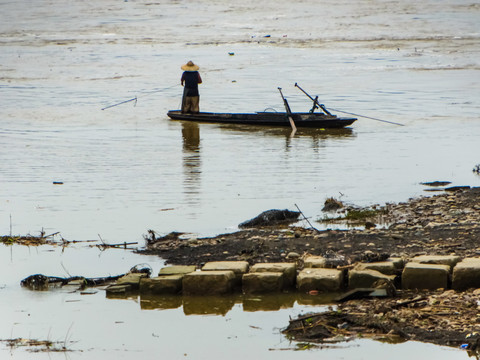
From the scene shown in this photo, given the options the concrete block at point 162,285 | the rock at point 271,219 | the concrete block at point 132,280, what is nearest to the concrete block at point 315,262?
the concrete block at point 162,285

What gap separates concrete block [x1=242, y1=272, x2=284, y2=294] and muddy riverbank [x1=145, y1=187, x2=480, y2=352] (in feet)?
2.31

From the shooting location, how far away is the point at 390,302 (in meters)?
7.29

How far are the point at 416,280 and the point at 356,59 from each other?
35.4 meters

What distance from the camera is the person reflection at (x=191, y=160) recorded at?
14.1m

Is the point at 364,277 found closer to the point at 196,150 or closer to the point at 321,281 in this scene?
the point at 321,281

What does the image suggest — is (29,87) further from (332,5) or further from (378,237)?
(332,5)

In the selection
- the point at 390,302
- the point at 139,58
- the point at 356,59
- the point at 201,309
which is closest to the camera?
the point at 390,302

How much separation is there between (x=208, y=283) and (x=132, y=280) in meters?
0.84

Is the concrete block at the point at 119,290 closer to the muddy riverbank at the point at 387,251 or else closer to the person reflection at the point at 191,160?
the muddy riverbank at the point at 387,251

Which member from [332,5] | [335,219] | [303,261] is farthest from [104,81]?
[332,5]

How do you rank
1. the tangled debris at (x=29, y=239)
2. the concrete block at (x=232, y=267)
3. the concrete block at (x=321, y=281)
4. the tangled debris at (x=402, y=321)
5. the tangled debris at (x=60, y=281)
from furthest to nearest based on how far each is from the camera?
the tangled debris at (x=29, y=239)
the tangled debris at (x=60, y=281)
the concrete block at (x=232, y=267)
the concrete block at (x=321, y=281)
the tangled debris at (x=402, y=321)

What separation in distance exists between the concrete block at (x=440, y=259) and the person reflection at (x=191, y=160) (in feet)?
18.3

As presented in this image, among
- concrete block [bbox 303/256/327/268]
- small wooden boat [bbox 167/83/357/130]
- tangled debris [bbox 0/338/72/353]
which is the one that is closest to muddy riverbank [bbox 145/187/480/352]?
concrete block [bbox 303/256/327/268]

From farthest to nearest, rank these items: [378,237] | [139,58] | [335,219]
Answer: [139,58], [335,219], [378,237]
